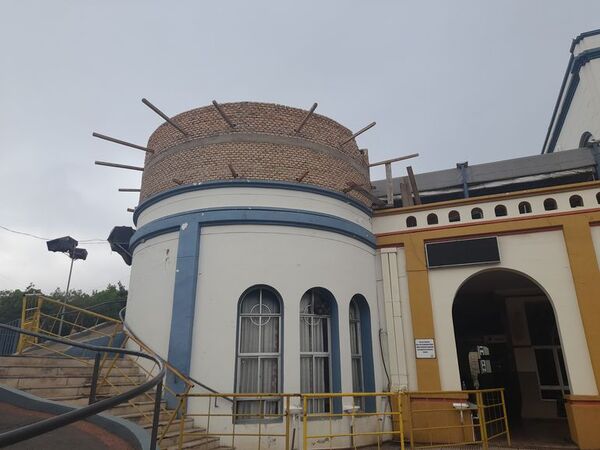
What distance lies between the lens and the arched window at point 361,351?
33.4ft

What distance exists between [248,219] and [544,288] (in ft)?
23.7

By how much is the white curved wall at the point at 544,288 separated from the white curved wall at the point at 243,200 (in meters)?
3.45

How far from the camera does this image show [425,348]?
10.5 metres

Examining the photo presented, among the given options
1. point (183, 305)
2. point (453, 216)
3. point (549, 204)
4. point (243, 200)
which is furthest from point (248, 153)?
point (549, 204)

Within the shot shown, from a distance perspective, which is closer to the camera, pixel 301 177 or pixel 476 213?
pixel 301 177

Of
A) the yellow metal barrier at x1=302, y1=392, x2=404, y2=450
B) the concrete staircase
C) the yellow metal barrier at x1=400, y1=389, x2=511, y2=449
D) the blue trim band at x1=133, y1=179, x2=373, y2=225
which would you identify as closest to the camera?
the concrete staircase

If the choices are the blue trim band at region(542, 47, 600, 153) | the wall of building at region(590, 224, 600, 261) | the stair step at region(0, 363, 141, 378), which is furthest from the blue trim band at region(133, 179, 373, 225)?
the blue trim band at region(542, 47, 600, 153)

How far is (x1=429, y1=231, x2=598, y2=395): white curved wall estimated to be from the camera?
372 inches

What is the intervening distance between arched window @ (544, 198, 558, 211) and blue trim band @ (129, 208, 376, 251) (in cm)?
507

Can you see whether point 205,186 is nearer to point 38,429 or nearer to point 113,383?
point 113,383

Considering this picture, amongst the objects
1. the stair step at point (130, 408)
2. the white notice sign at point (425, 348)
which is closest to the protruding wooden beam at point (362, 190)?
the white notice sign at point (425, 348)

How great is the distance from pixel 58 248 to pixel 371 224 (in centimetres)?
1305

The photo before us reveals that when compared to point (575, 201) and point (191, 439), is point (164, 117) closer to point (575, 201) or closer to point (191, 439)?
point (191, 439)

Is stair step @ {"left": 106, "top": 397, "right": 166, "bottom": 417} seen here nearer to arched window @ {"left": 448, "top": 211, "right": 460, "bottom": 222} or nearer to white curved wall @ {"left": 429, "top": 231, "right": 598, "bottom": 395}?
white curved wall @ {"left": 429, "top": 231, "right": 598, "bottom": 395}
